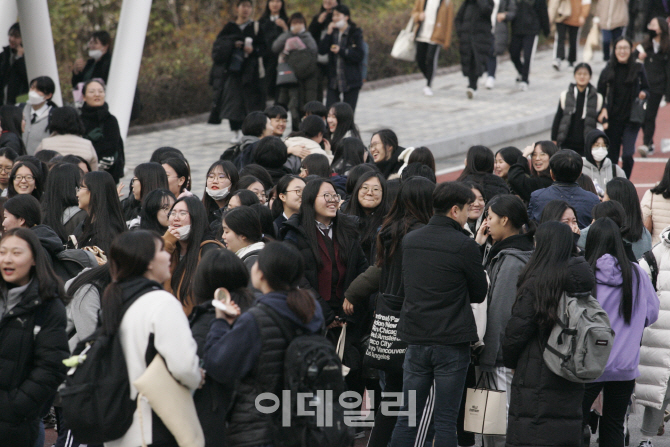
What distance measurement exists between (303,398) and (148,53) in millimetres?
17181

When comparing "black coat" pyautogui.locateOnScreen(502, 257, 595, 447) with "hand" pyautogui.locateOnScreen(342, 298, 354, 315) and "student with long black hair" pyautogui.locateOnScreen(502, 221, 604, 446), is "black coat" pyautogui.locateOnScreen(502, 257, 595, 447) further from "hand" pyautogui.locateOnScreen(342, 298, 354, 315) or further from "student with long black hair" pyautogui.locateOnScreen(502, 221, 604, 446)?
"hand" pyautogui.locateOnScreen(342, 298, 354, 315)

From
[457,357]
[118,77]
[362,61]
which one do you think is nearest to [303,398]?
[457,357]

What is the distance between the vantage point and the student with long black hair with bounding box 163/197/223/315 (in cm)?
559

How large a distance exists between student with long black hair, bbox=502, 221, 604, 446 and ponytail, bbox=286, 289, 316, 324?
4.82 feet

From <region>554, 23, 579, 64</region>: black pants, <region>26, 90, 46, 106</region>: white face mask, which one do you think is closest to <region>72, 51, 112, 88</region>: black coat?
<region>26, 90, 46, 106</region>: white face mask

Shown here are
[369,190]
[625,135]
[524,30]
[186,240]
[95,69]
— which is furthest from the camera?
[524,30]

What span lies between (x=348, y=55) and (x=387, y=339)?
865 centimetres

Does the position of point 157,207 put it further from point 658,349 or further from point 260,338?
point 658,349

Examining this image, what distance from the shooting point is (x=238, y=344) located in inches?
157

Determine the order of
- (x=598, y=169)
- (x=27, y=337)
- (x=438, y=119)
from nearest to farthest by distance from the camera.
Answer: (x=27, y=337)
(x=598, y=169)
(x=438, y=119)

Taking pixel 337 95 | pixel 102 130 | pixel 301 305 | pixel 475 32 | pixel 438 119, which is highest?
pixel 301 305

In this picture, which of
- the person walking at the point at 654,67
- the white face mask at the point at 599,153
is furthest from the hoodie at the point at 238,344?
the person walking at the point at 654,67

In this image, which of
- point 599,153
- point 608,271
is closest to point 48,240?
point 608,271

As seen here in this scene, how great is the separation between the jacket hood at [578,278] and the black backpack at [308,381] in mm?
1562
